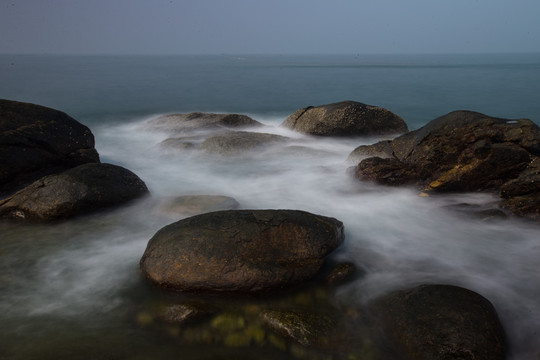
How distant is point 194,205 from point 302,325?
325cm

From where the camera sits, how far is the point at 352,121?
11.6 m

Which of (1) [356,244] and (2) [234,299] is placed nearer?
(2) [234,299]

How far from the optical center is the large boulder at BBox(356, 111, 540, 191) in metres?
6.71

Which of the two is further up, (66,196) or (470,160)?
(470,160)

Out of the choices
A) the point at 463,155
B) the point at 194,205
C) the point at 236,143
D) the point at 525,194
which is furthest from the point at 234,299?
the point at 236,143

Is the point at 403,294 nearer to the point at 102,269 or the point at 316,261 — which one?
the point at 316,261

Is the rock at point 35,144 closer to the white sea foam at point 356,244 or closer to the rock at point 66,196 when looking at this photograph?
the rock at point 66,196

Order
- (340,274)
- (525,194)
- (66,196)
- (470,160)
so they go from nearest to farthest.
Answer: (340,274) → (66,196) → (525,194) → (470,160)

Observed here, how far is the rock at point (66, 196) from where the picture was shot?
5.90 metres

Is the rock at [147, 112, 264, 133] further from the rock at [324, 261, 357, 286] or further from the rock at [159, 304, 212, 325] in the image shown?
the rock at [159, 304, 212, 325]

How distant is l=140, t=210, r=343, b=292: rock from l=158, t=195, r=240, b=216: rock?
61.6 inches

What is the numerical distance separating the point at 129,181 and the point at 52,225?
141 cm

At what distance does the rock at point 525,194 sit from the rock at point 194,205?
164 inches

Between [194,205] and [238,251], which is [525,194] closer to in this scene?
[238,251]
